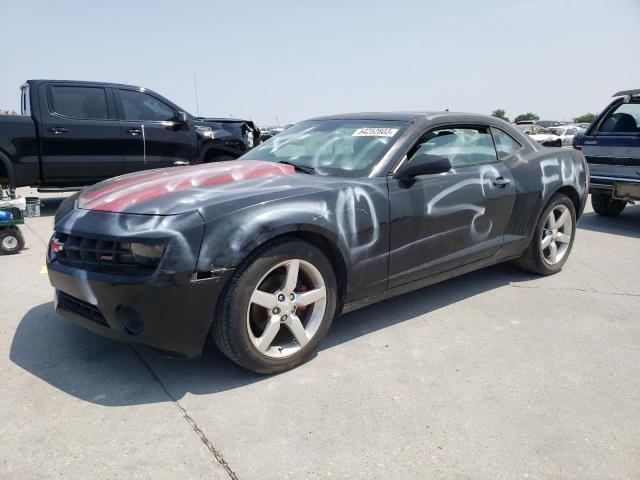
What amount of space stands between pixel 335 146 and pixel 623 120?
5484mm

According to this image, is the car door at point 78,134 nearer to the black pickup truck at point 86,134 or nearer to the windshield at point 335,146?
the black pickup truck at point 86,134

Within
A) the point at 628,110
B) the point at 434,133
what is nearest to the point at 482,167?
the point at 434,133

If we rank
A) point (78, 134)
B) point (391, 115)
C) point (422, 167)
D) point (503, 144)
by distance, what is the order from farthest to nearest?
point (78, 134) → point (503, 144) → point (391, 115) → point (422, 167)

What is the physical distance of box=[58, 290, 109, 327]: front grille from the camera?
8.50 feet

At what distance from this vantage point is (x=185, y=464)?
6.76 feet

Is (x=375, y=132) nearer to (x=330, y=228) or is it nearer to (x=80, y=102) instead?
(x=330, y=228)

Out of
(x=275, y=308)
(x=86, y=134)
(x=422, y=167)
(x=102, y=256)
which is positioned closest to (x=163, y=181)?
(x=102, y=256)

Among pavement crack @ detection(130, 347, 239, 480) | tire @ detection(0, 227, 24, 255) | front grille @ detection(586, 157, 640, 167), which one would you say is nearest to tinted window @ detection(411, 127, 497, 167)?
pavement crack @ detection(130, 347, 239, 480)

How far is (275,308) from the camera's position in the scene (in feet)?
8.83

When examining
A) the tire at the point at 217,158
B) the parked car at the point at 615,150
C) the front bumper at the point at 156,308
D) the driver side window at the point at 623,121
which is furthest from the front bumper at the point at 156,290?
the driver side window at the point at 623,121

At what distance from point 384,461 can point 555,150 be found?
3.48 metres

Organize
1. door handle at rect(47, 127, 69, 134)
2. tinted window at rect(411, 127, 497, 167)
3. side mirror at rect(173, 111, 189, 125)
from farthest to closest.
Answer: side mirror at rect(173, 111, 189, 125) < door handle at rect(47, 127, 69, 134) < tinted window at rect(411, 127, 497, 167)

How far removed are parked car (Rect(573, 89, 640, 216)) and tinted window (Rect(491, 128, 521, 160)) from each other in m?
3.35

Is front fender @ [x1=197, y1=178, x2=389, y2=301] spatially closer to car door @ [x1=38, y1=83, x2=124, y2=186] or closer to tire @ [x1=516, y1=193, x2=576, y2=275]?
tire @ [x1=516, y1=193, x2=576, y2=275]
